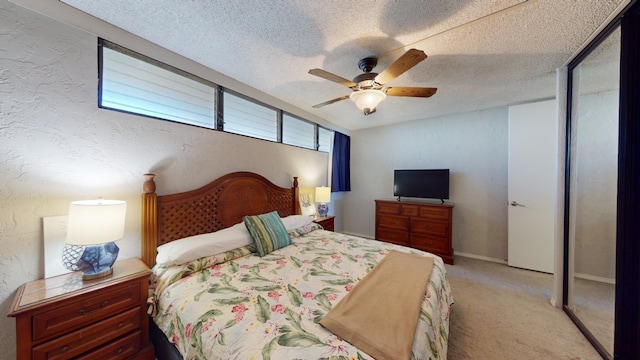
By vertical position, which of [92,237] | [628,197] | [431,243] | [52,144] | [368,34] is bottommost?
[431,243]

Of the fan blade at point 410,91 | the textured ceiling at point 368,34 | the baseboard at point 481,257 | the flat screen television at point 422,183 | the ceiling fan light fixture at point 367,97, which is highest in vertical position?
the textured ceiling at point 368,34

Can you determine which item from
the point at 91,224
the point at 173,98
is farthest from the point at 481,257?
the point at 173,98

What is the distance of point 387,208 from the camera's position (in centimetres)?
381

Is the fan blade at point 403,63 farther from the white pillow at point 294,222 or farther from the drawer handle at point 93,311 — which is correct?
the drawer handle at point 93,311

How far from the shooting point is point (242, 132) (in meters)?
2.62

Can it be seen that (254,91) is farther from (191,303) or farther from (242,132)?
(191,303)

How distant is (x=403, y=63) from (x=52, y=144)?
98.6 inches

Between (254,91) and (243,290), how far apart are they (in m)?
2.37

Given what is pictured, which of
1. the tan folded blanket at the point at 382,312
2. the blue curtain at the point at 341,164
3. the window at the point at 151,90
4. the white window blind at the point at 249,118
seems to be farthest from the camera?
the blue curtain at the point at 341,164

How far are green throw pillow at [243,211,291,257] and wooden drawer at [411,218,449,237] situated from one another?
7.90ft

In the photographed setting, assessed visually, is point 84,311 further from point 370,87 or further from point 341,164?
point 341,164

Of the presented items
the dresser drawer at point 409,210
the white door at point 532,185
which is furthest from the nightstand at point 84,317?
the white door at point 532,185

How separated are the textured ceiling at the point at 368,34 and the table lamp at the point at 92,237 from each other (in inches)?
56.3

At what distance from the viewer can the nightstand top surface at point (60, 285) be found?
107cm
